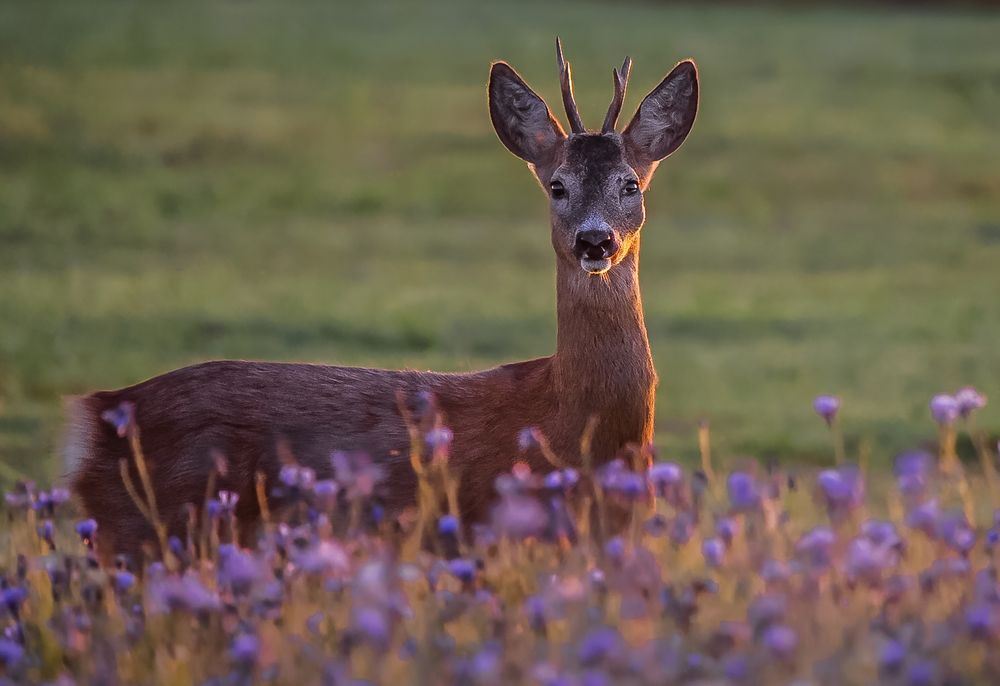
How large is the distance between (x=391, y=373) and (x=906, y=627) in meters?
2.65

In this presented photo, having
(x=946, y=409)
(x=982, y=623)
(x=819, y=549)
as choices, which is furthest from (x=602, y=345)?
(x=982, y=623)

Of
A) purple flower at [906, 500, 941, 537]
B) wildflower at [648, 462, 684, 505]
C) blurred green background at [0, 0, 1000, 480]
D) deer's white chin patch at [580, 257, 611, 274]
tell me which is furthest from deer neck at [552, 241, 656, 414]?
blurred green background at [0, 0, 1000, 480]

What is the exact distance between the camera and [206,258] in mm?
19188

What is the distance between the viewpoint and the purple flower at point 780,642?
12.3 feet

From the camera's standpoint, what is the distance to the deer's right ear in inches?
265

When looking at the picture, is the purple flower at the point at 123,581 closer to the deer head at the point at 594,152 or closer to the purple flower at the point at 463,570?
the purple flower at the point at 463,570

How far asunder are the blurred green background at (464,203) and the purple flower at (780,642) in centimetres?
680

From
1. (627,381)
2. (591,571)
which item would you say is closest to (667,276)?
(627,381)

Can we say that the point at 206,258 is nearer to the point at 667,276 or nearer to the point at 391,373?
the point at 667,276

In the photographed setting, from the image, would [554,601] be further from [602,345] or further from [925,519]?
[602,345]

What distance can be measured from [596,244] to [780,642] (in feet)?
8.07

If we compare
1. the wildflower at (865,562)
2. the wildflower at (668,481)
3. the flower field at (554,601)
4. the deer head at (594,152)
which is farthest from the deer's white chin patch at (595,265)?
the wildflower at (865,562)

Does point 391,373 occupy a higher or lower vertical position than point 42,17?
lower

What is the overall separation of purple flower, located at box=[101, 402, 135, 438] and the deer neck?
1.45 metres
